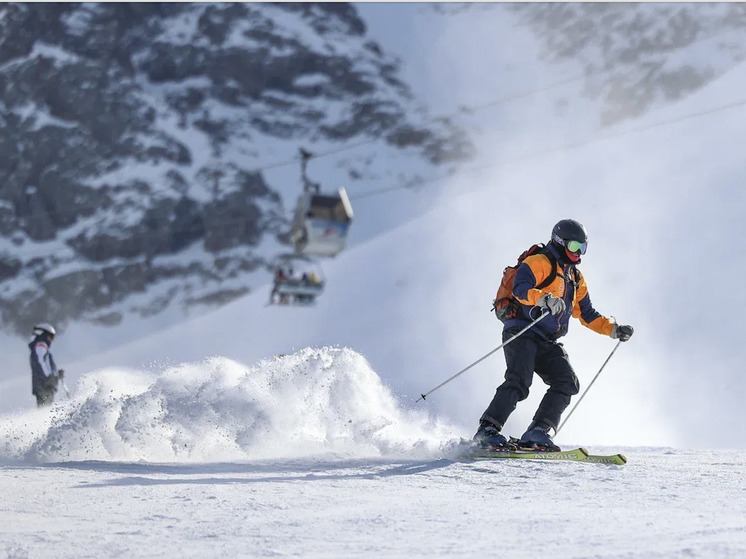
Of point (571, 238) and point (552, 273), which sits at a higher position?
point (571, 238)

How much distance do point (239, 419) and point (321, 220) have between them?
35.1 feet

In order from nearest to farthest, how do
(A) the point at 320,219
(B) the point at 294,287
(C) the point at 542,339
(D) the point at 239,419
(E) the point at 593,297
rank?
(C) the point at 542,339
(D) the point at 239,419
(A) the point at 320,219
(E) the point at 593,297
(B) the point at 294,287

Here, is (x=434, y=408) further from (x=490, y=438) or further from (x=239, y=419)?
(x=490, y=438)

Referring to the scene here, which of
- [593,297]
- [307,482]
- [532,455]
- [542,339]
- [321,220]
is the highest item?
[321,220]

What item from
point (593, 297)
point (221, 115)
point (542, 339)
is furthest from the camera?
point (221, 115)

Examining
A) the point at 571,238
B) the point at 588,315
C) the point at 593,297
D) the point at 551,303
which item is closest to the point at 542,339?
the point at 551,303

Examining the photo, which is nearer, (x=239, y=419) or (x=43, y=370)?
(x=239, y=419)

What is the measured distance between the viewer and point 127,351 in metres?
30.1

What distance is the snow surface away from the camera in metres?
3.74

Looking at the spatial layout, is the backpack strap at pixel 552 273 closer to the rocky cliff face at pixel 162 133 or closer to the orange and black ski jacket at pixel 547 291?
the orange and black ski jacket at pixel 547 291

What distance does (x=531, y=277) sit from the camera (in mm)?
6004

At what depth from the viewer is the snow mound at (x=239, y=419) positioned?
20.3ft

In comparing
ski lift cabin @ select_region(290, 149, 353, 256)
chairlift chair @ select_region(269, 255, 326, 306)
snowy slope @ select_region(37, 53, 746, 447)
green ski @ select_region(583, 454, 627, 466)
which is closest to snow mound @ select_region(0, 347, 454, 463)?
green ski @ select_region(583, 454, 627, 466)

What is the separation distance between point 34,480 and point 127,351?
25838mm
